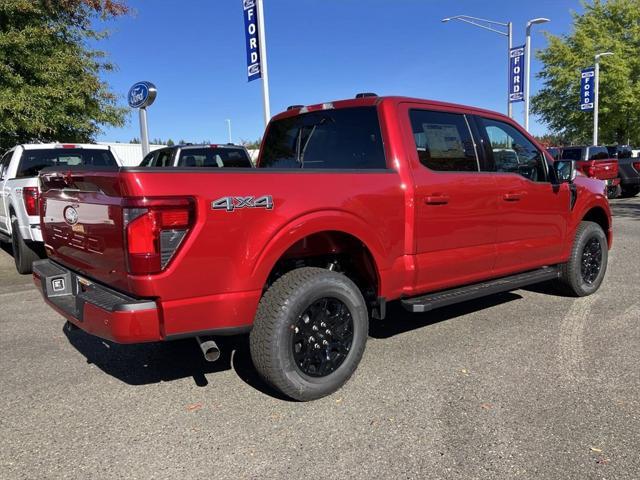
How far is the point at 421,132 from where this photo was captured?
426 centimetres

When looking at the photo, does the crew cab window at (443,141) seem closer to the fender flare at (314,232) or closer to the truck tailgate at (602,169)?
the fender flare at (314,232)

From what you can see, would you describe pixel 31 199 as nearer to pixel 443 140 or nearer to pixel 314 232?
pixel 314 232

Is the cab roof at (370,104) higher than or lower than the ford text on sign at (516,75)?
lower

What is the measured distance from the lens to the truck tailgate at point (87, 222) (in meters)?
3.00

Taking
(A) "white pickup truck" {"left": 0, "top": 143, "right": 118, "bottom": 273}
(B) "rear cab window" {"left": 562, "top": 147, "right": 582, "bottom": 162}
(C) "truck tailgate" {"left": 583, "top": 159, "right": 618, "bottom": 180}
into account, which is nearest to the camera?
(A) "white pickup truck" {"left": 0, "top": 143, "right": 118, "bottom": 273}

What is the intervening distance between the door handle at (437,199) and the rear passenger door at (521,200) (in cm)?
69

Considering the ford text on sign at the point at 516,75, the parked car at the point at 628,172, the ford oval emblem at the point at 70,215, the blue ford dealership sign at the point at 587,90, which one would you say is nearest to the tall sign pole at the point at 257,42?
the ford oval emblem at the point at 70,215

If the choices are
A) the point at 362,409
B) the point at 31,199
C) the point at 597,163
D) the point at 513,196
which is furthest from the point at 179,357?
the point at 597,163

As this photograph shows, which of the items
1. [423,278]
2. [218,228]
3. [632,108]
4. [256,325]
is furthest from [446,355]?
[632,108]

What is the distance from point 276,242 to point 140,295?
2.70 ft

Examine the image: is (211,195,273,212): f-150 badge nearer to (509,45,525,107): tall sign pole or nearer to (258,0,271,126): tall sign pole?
(258,0,271,126): tall sign pole

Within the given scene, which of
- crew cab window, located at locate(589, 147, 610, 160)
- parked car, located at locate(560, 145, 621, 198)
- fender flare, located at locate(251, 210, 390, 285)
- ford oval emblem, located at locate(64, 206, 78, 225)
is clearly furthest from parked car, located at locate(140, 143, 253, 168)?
crew cab window, located at locate(589, 147, 610, 160)

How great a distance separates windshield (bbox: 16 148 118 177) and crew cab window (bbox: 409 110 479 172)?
5305 mm

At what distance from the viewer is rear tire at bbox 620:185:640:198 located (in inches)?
748
